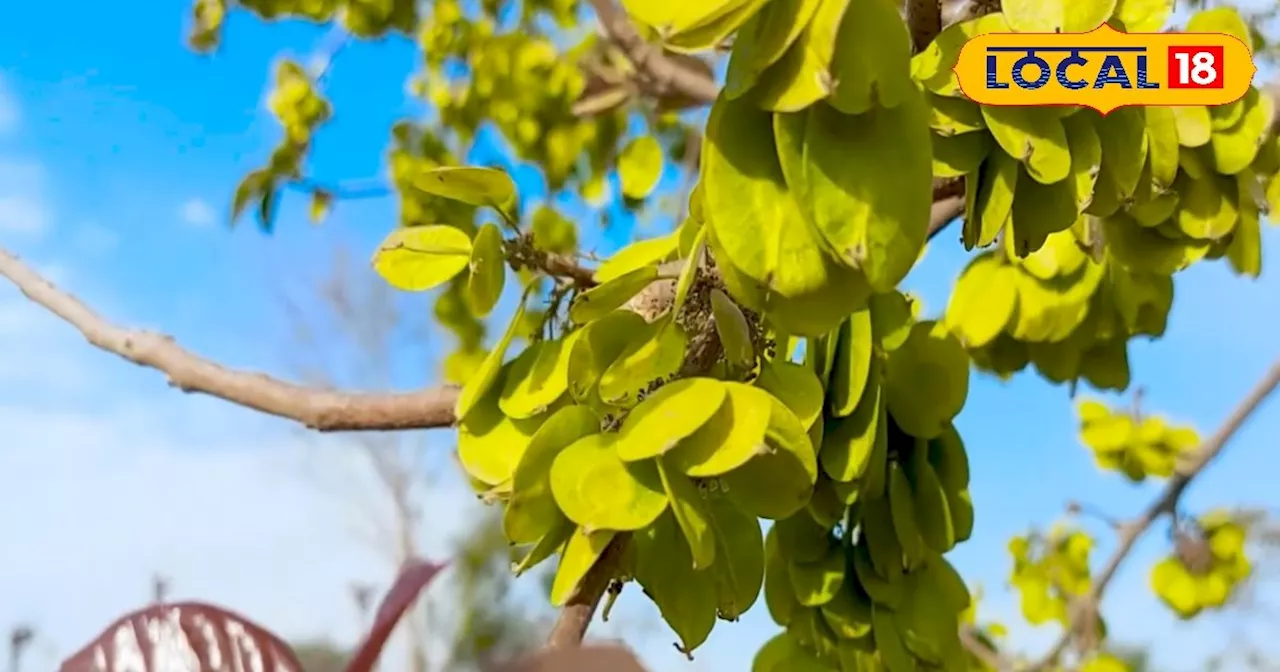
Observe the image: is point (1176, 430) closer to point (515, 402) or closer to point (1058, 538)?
point (1058, 538)

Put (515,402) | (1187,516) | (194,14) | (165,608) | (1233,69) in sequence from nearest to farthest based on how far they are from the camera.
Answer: (165,608), (515,402), (1233,69), (1187,516), (194,14)

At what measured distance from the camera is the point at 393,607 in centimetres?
21

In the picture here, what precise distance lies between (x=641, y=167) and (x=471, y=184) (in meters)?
0.42

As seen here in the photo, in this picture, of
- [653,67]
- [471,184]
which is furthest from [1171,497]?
[471,184]

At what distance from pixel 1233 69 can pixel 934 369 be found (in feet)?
0.66

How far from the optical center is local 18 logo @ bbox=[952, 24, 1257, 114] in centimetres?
27

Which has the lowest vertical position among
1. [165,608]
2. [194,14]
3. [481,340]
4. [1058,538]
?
[165,608]

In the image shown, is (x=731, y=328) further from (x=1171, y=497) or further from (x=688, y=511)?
(x=1171, y=497)

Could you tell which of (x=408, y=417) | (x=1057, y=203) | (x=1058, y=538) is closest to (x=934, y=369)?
(x=1057, y=203)

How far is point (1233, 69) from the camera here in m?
0.44

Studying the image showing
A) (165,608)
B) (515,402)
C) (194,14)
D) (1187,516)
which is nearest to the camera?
(165,608)

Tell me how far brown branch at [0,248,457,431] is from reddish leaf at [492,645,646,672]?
0.33m

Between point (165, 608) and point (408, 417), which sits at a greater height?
point (408, 417)

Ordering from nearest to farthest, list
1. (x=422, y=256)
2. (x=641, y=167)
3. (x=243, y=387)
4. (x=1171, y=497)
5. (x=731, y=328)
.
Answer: (x=731, y=328) → (x=422, y=256) → (x=243, y=387) → (x=641, y=167) → (x=1171, y=497)
